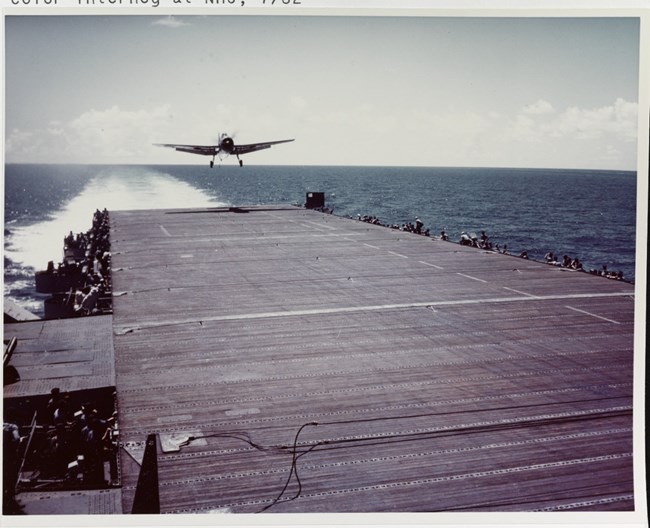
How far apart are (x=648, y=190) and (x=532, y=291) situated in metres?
13.0

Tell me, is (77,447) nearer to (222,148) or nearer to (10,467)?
(10,467)

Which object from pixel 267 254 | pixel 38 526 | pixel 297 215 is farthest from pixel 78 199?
pixel 38 526

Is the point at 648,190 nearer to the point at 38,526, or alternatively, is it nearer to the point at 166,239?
the point at 38,526

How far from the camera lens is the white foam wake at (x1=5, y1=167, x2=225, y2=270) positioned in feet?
198

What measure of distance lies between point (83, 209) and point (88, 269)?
175 ft

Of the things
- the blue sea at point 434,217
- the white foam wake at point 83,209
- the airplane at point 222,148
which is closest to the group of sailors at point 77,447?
the blue sea at point 434,217

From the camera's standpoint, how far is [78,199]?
10550 cm

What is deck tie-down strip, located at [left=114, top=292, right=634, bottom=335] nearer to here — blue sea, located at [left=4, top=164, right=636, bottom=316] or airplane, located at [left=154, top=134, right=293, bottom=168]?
blue sea, located at [left=4, top=164, right=636, bottom=316]

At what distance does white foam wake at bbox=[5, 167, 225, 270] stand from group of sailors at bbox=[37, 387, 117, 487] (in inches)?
1842

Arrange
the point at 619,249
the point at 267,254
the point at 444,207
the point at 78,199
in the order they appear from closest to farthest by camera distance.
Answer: the point at 267,254 < the point at 619,249 < the point at 78,199 < the point at 444,207

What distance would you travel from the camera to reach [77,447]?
41.7 ft

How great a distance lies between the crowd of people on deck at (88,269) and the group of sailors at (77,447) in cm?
1031

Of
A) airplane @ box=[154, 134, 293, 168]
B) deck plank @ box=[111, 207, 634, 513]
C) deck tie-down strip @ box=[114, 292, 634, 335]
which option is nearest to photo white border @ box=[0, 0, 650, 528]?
deck plank @ box=[111, 207, 634, 513]

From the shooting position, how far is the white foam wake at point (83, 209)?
6041cm
